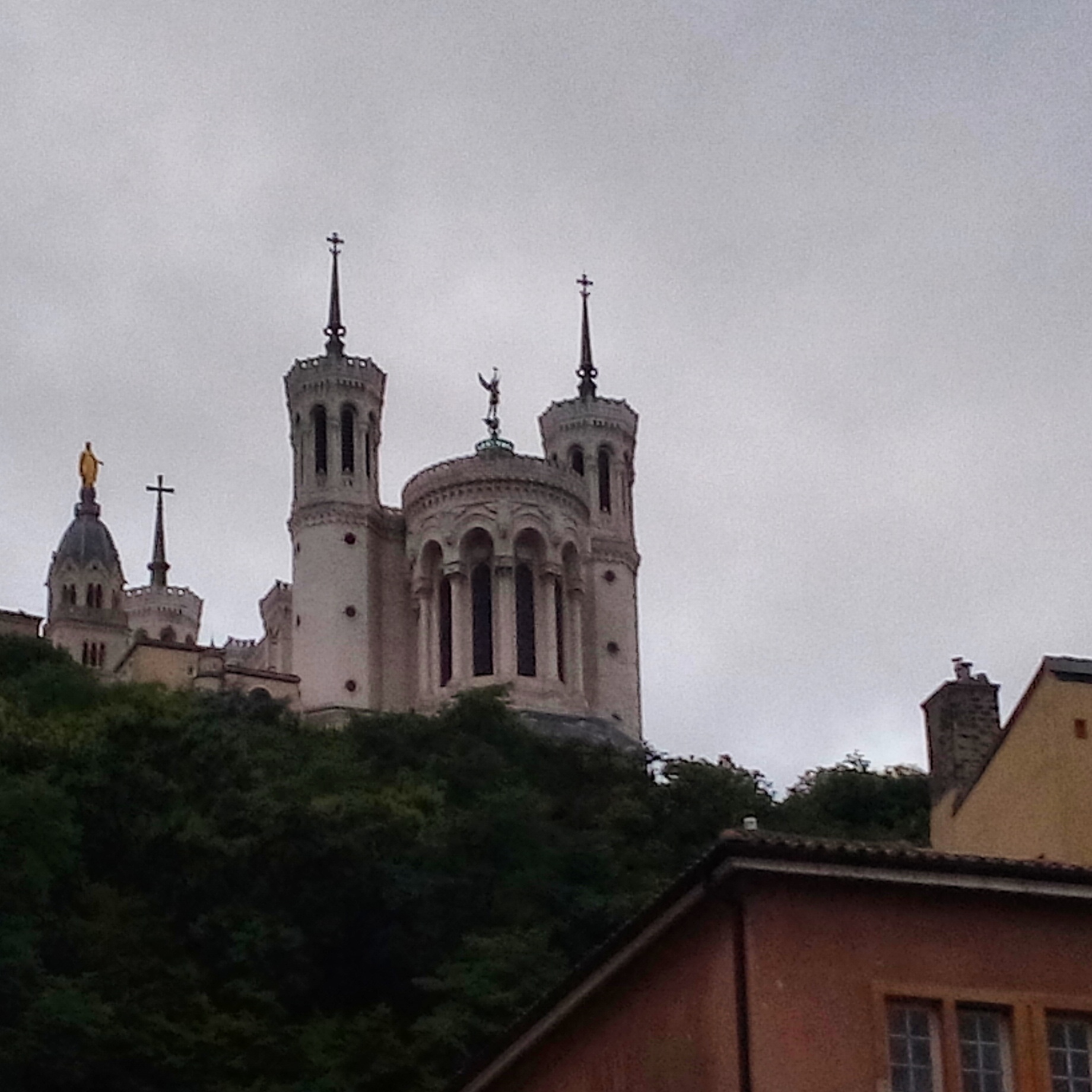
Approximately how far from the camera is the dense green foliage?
139 ft

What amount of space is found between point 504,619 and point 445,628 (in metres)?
2.38

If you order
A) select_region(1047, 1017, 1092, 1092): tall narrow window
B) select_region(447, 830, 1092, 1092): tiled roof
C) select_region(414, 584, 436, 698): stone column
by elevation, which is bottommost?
select_region(1047, 1017, 1092, 1092): tall narrow window

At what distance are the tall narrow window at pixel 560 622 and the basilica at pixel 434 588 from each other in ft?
0.24

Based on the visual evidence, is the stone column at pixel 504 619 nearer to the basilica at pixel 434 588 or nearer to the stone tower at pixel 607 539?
the basilica at pixel 434 588

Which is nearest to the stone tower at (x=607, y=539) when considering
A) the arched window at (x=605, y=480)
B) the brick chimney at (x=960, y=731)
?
the arched window at (x=605, y=480)

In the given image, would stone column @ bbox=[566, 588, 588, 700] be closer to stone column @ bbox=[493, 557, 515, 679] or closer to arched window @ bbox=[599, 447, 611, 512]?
stone column @ bbox=[493, 557, 515, 679]

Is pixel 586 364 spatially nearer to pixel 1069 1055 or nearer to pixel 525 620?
pixel 525 620

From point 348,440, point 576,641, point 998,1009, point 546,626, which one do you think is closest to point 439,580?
point 546,626

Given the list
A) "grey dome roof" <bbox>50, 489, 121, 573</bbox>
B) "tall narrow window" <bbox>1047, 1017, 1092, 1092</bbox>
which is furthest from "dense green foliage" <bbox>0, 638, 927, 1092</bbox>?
"grey dome roof" <bbox>50, 489, 121, 573</bbox>

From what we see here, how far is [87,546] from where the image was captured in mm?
97000

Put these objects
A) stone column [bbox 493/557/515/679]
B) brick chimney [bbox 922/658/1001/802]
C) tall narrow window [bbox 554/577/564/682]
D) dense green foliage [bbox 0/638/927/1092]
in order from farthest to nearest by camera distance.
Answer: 1. tall narrow window [bbox 554/577/564/682]
2. stone column [bbox 493/557/515/679]
3. dense green foliage [bbox 0/638/927/1092]
4. brick chimney [bbox 922/658/1001/802]

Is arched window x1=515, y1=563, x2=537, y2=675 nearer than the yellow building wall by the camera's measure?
No

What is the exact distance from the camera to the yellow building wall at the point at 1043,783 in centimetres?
2175

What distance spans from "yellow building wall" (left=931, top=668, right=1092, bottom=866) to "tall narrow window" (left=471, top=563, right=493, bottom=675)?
49937 mm
